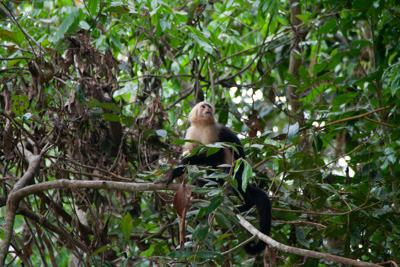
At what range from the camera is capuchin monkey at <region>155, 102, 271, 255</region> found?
395 cm

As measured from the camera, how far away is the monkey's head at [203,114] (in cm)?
492

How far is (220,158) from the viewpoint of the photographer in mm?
4742

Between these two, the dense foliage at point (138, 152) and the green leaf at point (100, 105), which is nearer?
the dense foliage at point (138, 152)

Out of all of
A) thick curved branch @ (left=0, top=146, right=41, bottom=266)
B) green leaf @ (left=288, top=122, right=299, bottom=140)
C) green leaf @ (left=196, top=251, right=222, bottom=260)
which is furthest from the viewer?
green leaf @ (left=288, top=122, right=299, bottom=140)

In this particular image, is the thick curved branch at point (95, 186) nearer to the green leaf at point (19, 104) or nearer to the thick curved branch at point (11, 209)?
the thick curved branch at point (11, 209)

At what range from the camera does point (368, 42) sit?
14.7 feet

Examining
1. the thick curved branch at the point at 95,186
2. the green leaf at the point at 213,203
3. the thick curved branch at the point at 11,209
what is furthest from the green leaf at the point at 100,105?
the green leaf at the point at 213,203

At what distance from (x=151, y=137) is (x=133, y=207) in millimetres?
761

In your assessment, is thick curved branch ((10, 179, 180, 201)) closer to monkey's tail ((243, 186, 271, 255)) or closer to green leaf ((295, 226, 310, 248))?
monkey's tail ((243, 186, 271, 255))

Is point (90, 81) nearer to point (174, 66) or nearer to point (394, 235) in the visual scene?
point (174, 66)

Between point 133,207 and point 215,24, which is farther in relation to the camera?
point 215,24

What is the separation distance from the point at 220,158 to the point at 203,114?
570 mm

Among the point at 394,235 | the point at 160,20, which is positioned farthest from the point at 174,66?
the point at 394,235

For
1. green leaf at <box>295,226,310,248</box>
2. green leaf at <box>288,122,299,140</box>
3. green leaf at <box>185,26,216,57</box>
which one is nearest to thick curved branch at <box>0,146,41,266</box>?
green leaf at <box>185,26,216,57</box>
